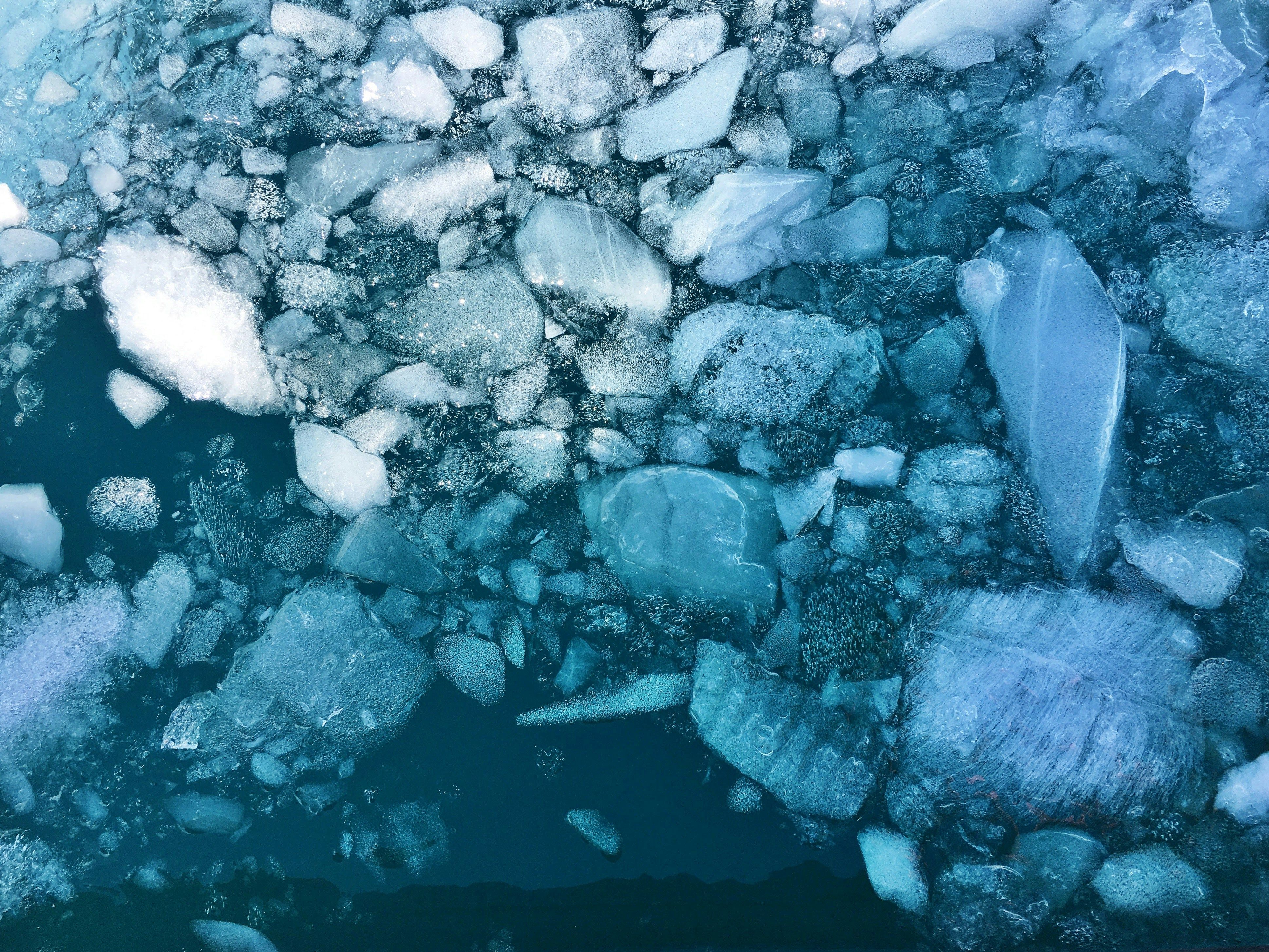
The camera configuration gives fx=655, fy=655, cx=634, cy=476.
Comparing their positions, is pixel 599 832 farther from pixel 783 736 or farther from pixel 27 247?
pixel 27 247

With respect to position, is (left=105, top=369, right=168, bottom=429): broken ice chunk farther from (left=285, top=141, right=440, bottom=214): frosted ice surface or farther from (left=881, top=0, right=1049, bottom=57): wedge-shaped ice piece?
(left=881, top=0, right=1049, bottom=57): wedge-shaped ice piece

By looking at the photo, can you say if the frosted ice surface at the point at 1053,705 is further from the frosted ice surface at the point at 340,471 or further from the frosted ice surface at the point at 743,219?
the frosted ice surface at the point at 340,471

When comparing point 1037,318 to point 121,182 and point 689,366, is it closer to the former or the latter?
point 689,366

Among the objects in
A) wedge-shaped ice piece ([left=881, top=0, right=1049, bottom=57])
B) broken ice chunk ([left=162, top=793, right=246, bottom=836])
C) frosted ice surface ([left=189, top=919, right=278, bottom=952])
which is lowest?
frosted ice surface ([left=189, top=919, right=278, bottom=952])

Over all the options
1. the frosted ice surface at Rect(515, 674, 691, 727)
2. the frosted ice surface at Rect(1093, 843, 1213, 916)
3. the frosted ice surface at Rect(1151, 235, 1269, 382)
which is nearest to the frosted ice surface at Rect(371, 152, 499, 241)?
the frosted ice surface at Rect(515, 674, 691, 727)

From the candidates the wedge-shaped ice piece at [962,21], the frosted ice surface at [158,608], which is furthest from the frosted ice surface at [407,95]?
the frosted ice surface at [158,608]
